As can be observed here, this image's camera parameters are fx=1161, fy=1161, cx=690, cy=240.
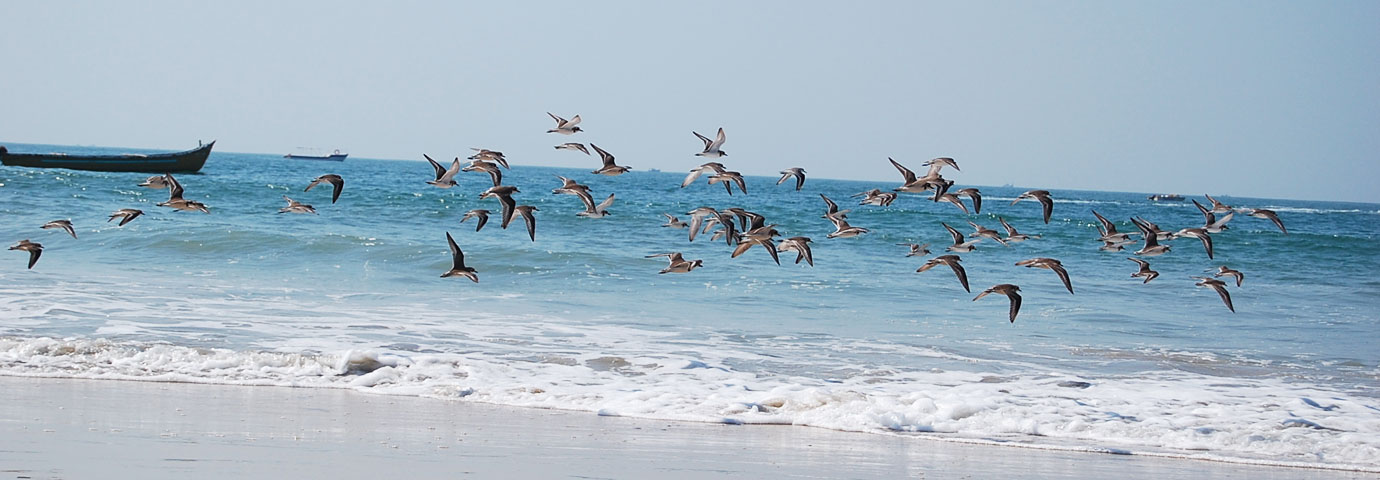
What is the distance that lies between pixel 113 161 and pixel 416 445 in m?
51.3

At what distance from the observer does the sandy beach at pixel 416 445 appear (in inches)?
314

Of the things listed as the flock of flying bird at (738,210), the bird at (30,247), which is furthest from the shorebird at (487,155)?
the bird at (30,247)

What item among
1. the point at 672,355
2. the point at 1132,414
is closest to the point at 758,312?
the point at 672,355

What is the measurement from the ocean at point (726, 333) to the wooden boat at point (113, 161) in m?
22.4

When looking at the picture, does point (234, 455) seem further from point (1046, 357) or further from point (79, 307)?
point (1046, 357)

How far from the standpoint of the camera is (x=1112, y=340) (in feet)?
55.1

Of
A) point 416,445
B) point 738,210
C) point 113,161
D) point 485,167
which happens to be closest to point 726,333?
point 738,210

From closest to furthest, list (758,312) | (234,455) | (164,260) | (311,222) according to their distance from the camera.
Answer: (234,455) < (758,312) < (164,260) < (311,222)

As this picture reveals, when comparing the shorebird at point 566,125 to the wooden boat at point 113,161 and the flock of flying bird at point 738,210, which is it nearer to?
the flock of flying bird at point 738,210

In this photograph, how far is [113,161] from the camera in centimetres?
5366

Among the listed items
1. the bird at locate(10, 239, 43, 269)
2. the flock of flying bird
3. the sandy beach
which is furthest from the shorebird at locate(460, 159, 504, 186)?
the bird at locate(10, 239, 43, 269)

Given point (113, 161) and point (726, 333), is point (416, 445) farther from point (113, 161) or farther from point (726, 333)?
point (113, 161)

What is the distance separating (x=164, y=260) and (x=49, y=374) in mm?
12399

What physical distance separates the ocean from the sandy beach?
19.1 inches
